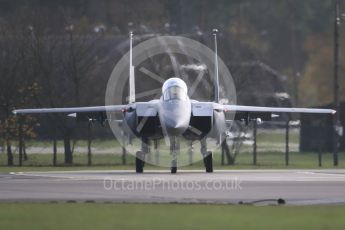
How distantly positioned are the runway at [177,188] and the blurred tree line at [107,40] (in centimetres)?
1334


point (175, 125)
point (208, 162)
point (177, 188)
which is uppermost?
point (175, 125)

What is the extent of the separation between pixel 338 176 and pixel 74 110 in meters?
9.22

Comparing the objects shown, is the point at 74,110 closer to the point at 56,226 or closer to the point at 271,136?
the point at 56,226

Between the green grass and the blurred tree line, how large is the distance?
22993mm

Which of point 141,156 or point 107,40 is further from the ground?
point 107,40

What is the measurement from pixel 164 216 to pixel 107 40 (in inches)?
A: 1999

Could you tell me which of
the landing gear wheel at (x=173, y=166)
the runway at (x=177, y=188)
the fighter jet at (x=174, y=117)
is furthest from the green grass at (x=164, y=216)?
the landing gear wheel at (x=173, y=166)

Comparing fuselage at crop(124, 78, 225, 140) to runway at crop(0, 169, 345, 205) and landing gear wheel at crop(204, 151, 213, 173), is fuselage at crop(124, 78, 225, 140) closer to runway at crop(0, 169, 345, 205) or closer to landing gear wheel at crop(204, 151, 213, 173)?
landing gear wheel at crop(204, 151, 213, 173)

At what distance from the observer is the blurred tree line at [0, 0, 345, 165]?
148 ft

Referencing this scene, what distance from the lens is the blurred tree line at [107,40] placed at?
4503cm

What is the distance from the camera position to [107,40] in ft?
225

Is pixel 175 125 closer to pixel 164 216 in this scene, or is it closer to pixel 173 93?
pixel 173 93

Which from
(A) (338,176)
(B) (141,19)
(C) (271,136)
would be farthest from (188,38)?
(A) (338,176)

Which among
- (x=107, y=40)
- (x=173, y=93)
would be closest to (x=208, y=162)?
(x=173, y=93)
